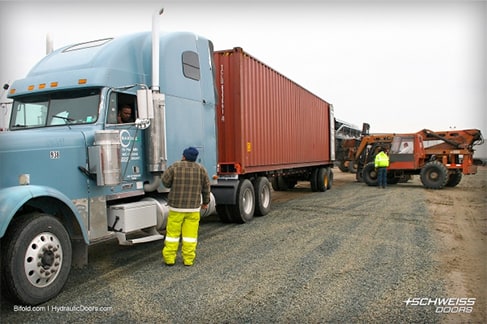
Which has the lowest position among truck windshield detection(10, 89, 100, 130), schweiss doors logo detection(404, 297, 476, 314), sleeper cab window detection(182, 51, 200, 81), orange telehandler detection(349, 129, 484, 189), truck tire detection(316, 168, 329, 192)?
schweiss doors logo detection(404, 297, 476, 314)

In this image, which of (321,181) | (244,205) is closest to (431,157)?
(321,181)

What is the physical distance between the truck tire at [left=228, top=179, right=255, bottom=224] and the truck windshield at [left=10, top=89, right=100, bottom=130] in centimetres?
394

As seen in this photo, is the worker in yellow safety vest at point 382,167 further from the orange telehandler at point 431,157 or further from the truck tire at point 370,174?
the truck tire at point 370,174

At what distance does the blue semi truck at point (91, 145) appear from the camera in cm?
387

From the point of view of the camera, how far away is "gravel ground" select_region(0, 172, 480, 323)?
368 centimetres

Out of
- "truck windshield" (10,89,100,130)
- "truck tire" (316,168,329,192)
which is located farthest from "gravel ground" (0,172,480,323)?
"truck tire" (316,168,329,192)

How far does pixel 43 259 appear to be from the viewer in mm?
3881

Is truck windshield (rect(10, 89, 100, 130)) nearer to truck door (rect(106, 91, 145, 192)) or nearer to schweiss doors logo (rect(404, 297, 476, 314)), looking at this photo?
truck door (rect(106, 91, 145, 192))

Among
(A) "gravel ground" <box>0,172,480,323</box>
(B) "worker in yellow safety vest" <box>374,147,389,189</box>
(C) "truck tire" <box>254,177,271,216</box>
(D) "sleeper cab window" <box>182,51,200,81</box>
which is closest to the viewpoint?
(A) "gravel ground" <box>0,172,480,323</box>

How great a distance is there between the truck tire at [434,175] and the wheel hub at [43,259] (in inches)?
574

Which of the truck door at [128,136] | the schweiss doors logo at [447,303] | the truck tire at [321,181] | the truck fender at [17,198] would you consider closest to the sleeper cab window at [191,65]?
the truck door at [128,136]

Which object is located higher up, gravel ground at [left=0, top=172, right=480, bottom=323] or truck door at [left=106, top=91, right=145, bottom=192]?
truck door at [left=106, top=91, right=145, bottom=192]

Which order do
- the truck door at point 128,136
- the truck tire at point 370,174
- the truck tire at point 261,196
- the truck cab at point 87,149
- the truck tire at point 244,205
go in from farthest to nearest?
the truck tire at point 370,174 < the truck tire at point 261,196 < the truck tire at point 244,205 < the truck door at point 128,136 < the truck cab at point 87,149

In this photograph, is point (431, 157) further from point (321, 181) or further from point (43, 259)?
point (43, 259)
